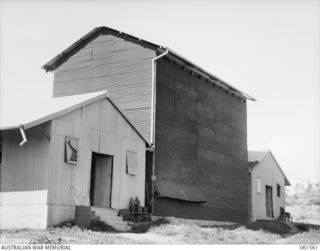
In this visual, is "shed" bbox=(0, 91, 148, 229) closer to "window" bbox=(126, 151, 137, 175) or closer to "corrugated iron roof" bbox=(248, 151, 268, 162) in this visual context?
"window" bbox=(126, 151, 137, 175)

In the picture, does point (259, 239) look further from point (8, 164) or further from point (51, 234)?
point (8, 164)

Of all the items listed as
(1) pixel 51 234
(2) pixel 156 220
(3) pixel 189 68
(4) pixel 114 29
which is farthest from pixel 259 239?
(4) pixel 114 29

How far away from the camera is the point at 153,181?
71.1 ft

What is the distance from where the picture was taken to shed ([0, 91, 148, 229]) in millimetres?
16859

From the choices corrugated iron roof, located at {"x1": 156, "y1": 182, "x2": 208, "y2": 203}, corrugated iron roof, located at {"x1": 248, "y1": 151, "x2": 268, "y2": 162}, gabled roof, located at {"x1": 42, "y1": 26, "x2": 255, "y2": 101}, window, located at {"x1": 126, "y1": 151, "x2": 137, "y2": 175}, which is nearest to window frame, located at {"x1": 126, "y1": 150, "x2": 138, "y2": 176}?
window, located at {"x1": 126, "y1": 151, "x2": 137, "y2": 175}

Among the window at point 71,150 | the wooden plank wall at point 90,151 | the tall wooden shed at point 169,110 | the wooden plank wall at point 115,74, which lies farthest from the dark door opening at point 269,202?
the window at point 71,150

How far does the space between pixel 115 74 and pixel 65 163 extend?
723cm

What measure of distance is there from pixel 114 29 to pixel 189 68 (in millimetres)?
4328

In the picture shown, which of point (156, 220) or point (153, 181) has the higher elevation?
point (153, 181)

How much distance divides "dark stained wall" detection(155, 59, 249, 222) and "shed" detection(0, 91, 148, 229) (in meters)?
2.86

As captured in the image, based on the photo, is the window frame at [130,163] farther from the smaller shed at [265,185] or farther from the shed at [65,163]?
the smaller shed at [265,185]

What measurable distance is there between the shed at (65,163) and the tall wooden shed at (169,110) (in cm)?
174

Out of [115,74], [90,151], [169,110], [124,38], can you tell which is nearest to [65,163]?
[90,151]

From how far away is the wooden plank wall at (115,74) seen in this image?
22609mm
